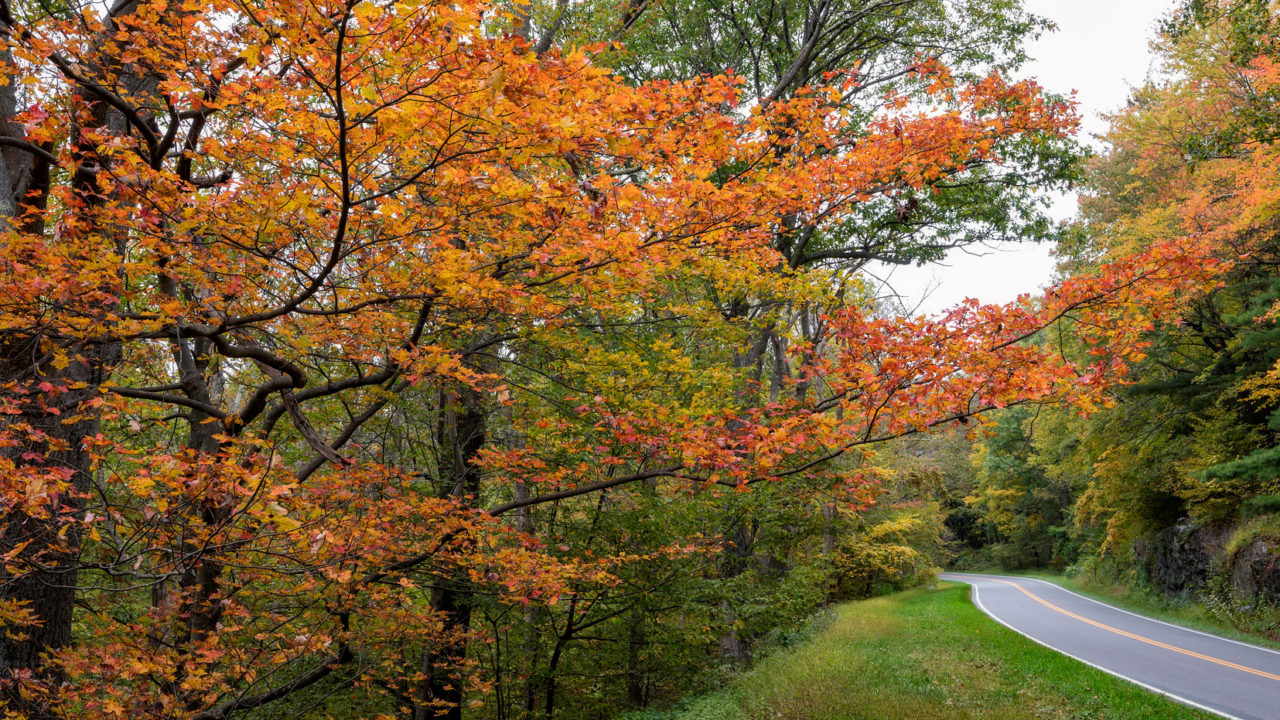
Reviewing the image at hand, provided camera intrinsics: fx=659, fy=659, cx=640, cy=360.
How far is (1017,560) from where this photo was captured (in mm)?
39125

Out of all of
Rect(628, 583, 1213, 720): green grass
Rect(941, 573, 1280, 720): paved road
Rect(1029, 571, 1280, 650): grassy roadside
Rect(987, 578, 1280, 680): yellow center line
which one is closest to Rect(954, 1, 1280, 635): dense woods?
Rect(1029, 571, 1280, 650): grassy roadside

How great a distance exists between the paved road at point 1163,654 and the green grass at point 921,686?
58 centimetres

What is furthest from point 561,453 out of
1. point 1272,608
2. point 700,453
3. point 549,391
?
point 1272,608

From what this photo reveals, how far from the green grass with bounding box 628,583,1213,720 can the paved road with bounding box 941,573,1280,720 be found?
1.92ft

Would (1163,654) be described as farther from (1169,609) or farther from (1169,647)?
(1169,609)

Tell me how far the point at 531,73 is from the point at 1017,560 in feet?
147

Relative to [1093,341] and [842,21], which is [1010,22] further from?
[1093,341]

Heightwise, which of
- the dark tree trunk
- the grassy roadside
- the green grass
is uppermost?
the dark tree trunk

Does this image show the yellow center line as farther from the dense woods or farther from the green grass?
the dense woods

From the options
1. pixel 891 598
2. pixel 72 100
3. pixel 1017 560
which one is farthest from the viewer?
pixel 1017 560

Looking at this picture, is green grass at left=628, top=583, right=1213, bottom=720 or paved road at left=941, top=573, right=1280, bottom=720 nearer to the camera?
green grass at left=628, top=583, right=1213, bottom=720

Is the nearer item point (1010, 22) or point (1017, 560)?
point (1010, 22)

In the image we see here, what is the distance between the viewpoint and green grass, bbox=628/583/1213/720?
23.2 ft

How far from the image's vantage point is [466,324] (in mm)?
4152
